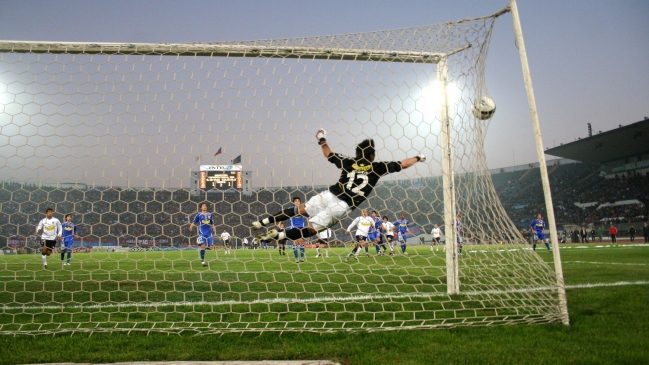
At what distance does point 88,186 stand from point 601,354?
16.0 ft

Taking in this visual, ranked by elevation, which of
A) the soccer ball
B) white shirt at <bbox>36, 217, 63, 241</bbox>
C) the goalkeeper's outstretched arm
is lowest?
white shirt at <bbox>36, 217, 63, 241</bbox>

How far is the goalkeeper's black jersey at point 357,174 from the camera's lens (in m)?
5.20

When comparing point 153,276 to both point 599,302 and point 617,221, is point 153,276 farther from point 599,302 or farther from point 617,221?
point 617,221

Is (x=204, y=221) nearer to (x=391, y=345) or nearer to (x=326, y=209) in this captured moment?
(x=326, y=209)

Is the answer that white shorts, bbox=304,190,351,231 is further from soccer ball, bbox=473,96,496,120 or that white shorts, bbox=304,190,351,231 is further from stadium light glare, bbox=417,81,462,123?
soccer ball, bbox=473,96,496,120

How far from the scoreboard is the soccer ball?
301 centimetres

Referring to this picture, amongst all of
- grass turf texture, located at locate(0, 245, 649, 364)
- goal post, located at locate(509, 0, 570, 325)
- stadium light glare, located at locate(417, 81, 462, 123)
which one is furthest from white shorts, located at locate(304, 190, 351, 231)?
goal post, located at locate(509, 0, 570, 325)

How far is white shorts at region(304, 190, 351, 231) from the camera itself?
542cm

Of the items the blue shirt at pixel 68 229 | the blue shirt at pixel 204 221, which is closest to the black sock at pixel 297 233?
the blue shirt at pixel 204 221

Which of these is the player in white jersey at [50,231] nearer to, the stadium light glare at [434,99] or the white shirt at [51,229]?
the white shirt at [51,229]

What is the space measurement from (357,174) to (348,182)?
0.49 ft

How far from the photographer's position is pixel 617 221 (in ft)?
116

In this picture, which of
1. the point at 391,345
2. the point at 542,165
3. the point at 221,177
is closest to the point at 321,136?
the point at 221,177

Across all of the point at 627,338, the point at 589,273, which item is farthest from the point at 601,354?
the point at 589,273
